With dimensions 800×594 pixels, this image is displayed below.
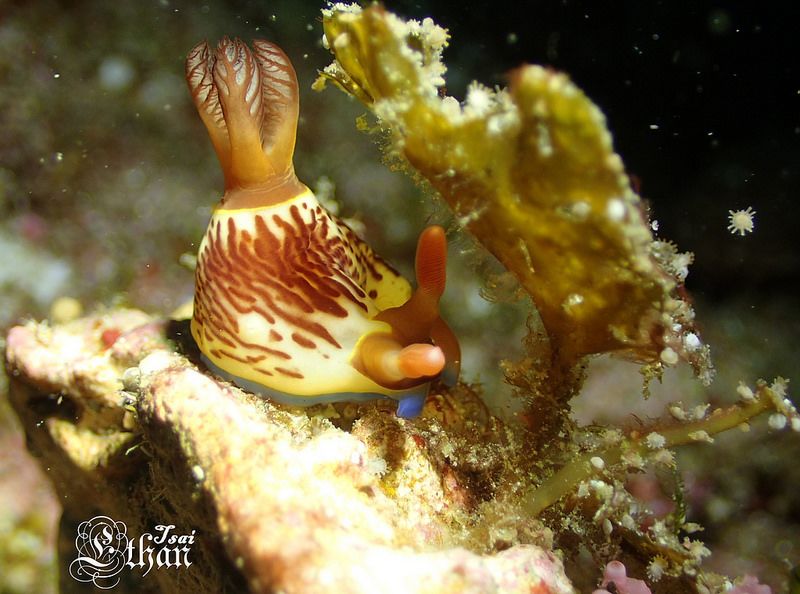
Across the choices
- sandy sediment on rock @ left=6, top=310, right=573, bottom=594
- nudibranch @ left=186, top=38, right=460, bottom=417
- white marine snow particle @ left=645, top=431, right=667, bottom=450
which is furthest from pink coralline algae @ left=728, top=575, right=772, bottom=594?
nudibranch @ left=186, top=38, right=460, bottom=417

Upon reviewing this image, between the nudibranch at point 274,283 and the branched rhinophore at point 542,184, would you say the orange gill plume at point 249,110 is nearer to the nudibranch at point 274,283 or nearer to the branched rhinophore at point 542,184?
the nudibranch at point 274,283

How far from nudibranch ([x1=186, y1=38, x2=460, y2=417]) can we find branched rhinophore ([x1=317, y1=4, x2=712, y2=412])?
1.20 feet

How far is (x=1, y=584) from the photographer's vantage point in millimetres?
3158

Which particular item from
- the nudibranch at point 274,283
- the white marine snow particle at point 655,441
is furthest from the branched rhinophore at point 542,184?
the nudibranch at point 274,283

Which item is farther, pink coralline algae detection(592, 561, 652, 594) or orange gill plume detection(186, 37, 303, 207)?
orange gill plume detection(186, 37, 303, 207)

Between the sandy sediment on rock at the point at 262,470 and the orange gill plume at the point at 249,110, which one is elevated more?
the orange gill plume at the point at 249,110

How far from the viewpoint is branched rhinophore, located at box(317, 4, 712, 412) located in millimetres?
1314

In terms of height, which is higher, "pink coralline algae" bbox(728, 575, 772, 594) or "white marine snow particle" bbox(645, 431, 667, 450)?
"white marine snow particle" bbox(645, 431, 667, 450)

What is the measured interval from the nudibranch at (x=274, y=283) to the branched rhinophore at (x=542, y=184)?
1.20 feet

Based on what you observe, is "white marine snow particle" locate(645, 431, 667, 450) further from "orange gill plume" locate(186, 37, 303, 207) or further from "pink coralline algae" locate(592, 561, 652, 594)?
"orange gill plume" locate(186, 37, 303, 207)

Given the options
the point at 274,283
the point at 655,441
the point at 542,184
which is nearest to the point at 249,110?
the point at 274,283

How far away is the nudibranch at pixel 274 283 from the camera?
2.12 m

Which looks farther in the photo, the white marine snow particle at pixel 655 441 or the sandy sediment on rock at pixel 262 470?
the white marine snow particle at pixel 655 441

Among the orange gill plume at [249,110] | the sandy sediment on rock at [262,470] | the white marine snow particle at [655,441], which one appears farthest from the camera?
the orange gill plume at [249,110]
